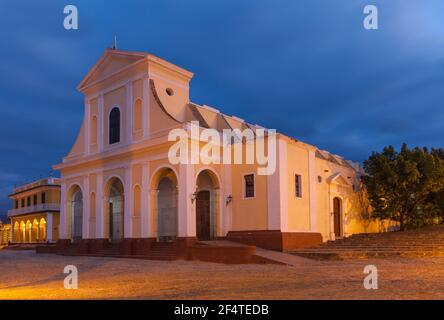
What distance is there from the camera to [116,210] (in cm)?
2580

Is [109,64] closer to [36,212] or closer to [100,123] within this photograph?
[100,123]

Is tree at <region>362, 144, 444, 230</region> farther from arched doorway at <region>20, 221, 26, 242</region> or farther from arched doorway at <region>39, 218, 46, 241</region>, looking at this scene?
arched doorway at <region>20, 221, 26, 242</region>

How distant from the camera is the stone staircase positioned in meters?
18.3

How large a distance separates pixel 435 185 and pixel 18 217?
42.5 meters

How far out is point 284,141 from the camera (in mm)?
20531

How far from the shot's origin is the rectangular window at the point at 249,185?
2115 centimetres

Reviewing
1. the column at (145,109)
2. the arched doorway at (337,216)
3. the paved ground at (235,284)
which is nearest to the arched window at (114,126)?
the column at (145,109)

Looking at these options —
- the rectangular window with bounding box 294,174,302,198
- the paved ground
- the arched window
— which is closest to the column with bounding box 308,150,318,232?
the rectangular window with bounding box 294,174,302,198

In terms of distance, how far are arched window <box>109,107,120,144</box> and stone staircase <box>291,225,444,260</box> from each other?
11389 millimetres

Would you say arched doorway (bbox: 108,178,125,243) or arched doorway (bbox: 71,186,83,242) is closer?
arched doorway (bbox: 108,178,125,243)

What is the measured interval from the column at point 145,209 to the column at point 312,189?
7583 millimetres

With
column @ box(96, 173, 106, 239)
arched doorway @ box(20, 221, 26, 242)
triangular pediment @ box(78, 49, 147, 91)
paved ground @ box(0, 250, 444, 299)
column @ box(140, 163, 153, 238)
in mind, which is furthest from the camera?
arched doorway @ box(20, 221, 26, 242)

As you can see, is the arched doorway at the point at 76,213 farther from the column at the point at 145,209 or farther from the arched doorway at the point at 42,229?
the arched doorway at the point at 42,229

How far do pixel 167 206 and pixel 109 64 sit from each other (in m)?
8.69
